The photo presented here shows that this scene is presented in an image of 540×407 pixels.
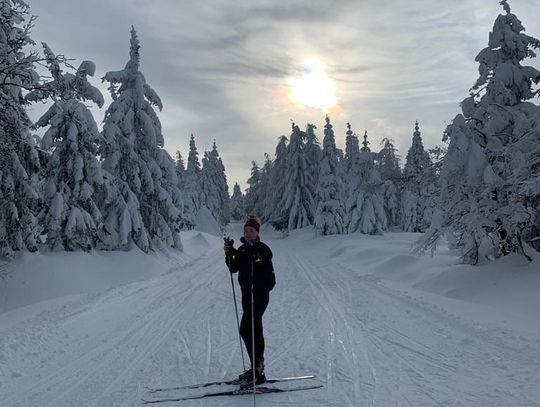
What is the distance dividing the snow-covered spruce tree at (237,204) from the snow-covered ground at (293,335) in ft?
358

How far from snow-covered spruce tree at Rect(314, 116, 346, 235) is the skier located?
39.6 meters

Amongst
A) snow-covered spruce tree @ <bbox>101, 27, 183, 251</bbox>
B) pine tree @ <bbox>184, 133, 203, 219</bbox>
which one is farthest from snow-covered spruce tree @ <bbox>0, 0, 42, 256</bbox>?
pine tree @ <bbox>184, 133, 203, 219</bbox>

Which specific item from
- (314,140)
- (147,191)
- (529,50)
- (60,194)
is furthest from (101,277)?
(314,140)

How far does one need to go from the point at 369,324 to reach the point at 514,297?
160 inches

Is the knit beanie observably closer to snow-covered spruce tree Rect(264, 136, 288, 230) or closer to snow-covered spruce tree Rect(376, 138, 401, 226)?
snow-covered spruce tree Rect(264, 136, 288, 230)

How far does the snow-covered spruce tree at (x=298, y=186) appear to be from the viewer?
2167 inches

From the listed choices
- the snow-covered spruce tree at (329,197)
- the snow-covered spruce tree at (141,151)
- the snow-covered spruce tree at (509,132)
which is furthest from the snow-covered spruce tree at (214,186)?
the snow-covered spruce tree at (509,132)

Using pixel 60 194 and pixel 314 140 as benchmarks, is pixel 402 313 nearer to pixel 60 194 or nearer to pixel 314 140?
pixel 60 194

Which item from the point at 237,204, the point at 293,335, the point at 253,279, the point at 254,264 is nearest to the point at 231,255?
the point at 254,264

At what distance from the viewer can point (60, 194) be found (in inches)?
669

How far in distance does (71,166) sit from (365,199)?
3407cm

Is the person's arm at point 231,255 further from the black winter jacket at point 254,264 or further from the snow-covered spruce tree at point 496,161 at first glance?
the snow-covered spruce tree at point 496,161

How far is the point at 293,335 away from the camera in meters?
8.92

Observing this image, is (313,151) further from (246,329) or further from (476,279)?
(246,329)
